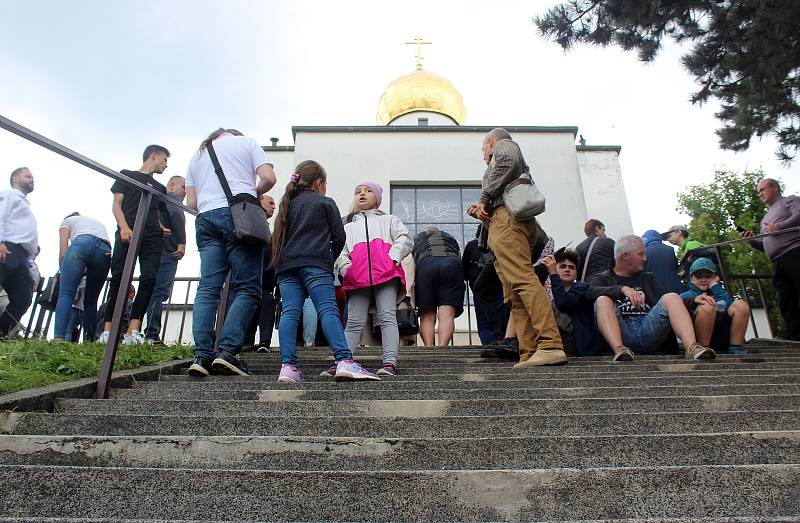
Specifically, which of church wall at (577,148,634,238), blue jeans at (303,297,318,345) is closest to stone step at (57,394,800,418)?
blue jeans at (303,297,318,345)

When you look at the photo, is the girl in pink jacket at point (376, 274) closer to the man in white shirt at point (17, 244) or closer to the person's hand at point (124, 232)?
the person's hand at point (124, 232)

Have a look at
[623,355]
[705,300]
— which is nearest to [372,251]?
[623,355]

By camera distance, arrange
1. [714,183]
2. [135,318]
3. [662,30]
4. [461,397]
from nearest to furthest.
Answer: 1. [461,397]
2. [135,318]
3. [662,30]
4. [714,183]

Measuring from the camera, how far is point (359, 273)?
406 centimetres

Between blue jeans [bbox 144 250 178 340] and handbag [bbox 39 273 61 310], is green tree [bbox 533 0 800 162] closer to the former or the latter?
blue jeans [bbox 144 250 178 340]

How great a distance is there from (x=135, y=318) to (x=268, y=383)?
2132mm

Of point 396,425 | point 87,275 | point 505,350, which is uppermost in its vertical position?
point 87,275

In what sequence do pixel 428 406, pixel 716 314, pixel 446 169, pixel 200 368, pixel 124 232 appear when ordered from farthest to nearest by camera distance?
pixel 446 169 < pixel 716 314 < pixel 124 232 < pixel 200 368 < pixel 428 406

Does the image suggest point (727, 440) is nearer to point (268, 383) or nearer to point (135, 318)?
point (268, 383)

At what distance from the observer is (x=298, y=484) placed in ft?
5.76

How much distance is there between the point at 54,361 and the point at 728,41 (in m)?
6.81

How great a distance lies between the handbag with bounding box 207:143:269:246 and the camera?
3619 mm

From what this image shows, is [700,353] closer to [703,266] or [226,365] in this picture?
[703,266]

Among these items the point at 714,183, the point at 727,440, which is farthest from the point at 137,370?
the point at 714,183
